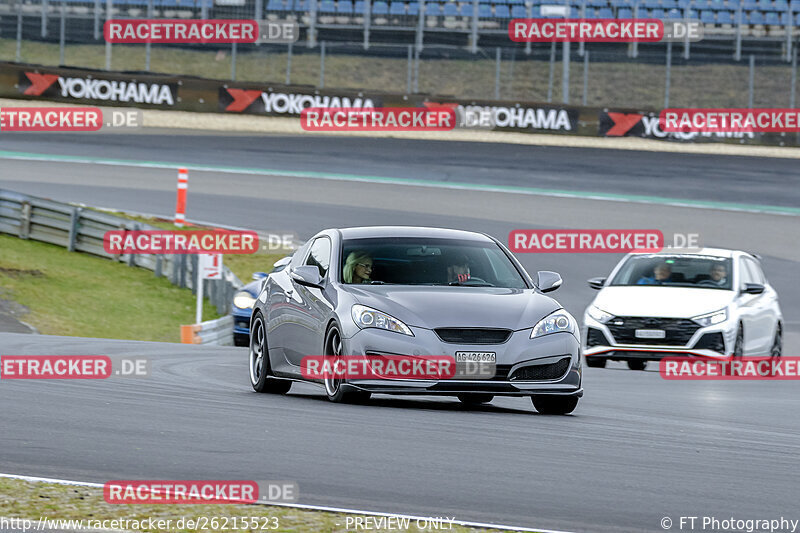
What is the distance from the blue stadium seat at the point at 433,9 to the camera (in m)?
52.8

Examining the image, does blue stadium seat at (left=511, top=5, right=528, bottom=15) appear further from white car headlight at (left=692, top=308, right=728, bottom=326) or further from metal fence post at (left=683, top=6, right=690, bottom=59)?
white car headlight at (left=692, top=308, right=728, bottom=326)

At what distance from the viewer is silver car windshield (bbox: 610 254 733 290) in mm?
16766

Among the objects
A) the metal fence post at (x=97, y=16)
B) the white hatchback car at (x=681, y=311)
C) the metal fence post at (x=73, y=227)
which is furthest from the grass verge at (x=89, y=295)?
the metal fence post at (x=97, y=16)

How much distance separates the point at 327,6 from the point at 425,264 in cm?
4379

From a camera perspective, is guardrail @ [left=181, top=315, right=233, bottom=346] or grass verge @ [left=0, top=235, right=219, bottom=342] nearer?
guardrail @ [left=181, top=315, right=233, bottom=346]

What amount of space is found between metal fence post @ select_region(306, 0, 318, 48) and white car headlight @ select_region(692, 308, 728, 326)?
38.7 metres

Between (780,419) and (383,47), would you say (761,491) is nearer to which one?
(780,419)

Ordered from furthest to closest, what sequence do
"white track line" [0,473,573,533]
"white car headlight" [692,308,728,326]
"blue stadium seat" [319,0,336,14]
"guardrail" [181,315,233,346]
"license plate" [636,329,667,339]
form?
1. "blue stadium seat" [319,0,336,14]
2. "guardrail" [181,315,233,346]
3. "license plate" [636,329,667,339]
4. "white car headlight" [692,308,728,326]
5. "white track line" [0,473,573,533]

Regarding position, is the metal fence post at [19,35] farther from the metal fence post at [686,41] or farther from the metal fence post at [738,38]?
the metal fence post at [738,38]

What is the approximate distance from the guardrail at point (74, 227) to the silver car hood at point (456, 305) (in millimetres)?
13817

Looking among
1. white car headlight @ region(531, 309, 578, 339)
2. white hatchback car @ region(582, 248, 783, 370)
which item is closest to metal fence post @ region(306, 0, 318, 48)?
white hatchback car @ region(582, 248, 783, 370)

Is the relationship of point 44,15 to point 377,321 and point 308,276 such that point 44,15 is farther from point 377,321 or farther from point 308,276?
point 377,321

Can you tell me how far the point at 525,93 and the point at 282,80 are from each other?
28.1ft

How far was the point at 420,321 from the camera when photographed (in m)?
9.98
